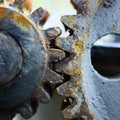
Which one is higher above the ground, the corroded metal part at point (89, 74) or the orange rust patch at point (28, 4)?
the orange rust patch at point (28, 4)

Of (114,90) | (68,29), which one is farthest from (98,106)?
(68,29)

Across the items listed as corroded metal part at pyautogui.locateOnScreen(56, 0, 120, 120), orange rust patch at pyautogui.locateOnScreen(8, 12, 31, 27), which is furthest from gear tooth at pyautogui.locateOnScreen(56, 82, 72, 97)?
orange rust patch at pyautogui.locateOnScreen(8, 12, 31, 27)

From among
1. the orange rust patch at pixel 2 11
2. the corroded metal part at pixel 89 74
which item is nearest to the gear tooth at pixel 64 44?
the corroded metal part at pixel 89 74

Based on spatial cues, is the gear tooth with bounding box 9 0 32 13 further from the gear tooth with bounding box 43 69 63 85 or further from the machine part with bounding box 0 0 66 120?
the gear tooth with bounding box 43 69 63 85

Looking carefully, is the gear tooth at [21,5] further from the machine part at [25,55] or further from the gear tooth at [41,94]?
the gear tooth at [41,94]

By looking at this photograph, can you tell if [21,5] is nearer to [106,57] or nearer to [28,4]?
[28,4]

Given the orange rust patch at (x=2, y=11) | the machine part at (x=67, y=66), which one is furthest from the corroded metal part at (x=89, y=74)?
the orange rust patch at (x=2, y=11)

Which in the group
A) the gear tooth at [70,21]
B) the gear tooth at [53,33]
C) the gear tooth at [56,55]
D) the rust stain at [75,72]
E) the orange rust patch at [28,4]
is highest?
the orange rust patch at [28,4]
